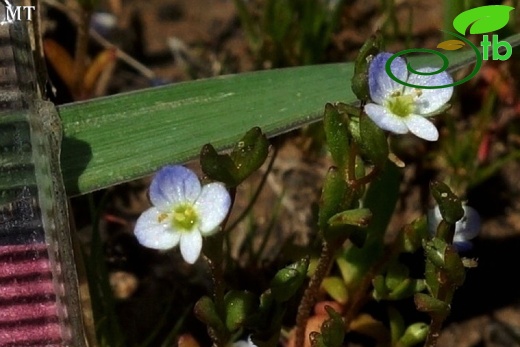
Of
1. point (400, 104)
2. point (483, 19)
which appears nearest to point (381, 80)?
point (400, 104)

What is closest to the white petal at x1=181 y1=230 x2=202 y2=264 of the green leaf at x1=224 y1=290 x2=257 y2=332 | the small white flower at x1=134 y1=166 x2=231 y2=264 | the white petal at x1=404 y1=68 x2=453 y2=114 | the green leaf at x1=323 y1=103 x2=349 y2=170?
the small white flower at x1=134 y1=166 x2=231 y2=264

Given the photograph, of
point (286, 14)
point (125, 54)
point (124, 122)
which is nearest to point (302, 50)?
point (286, 14)

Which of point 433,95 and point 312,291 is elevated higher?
point 433,95

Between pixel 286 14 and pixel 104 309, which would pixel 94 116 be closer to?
pixel 104 309

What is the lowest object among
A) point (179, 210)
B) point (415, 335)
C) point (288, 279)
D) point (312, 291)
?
point (415, 335)

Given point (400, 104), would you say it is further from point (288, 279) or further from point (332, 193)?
point (288, 279)

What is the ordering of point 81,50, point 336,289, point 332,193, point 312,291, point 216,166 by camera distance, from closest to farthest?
point 216,166 → point 332,193 → point 312,291 → point 336,289 → point 81,50

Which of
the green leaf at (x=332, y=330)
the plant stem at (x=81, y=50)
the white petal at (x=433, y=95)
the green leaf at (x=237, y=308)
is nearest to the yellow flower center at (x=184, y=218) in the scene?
the green leaf at (x=237, y=308)
